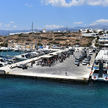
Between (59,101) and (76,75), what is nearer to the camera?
(59,101)

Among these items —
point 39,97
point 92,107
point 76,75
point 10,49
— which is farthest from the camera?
point 10,49

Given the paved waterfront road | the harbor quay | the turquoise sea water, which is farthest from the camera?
the paved waterfront road

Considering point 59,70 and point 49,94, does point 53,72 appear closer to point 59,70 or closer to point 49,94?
point 59,70

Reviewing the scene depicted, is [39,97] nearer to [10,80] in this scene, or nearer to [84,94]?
[84,94]

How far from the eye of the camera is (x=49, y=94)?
29.8 metres

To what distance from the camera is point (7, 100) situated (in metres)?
27.6

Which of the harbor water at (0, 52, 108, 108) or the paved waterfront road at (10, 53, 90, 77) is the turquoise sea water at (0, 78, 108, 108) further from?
the paved waterfront road at (10, 53, 90, 77)

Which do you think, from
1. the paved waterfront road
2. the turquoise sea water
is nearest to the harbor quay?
the paved waterfront road

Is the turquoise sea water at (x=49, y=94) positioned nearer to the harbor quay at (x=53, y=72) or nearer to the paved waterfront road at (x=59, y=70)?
the harbor quay at (x=53, y=72)

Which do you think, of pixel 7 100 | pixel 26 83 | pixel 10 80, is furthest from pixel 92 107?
pixel 10 80

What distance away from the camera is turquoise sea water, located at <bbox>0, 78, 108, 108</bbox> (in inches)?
1040

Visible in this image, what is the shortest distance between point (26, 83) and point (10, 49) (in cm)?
5972

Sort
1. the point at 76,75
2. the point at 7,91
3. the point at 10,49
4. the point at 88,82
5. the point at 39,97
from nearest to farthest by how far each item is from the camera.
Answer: the point at 39,97 → the point at 7,91 → the point at 88,82 → the point at 76,75 → the point at 10,49

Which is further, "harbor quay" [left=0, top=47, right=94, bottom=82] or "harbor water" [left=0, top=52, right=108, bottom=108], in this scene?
"harbor quay" [left=0, top=47, right=94, bottom=82]
